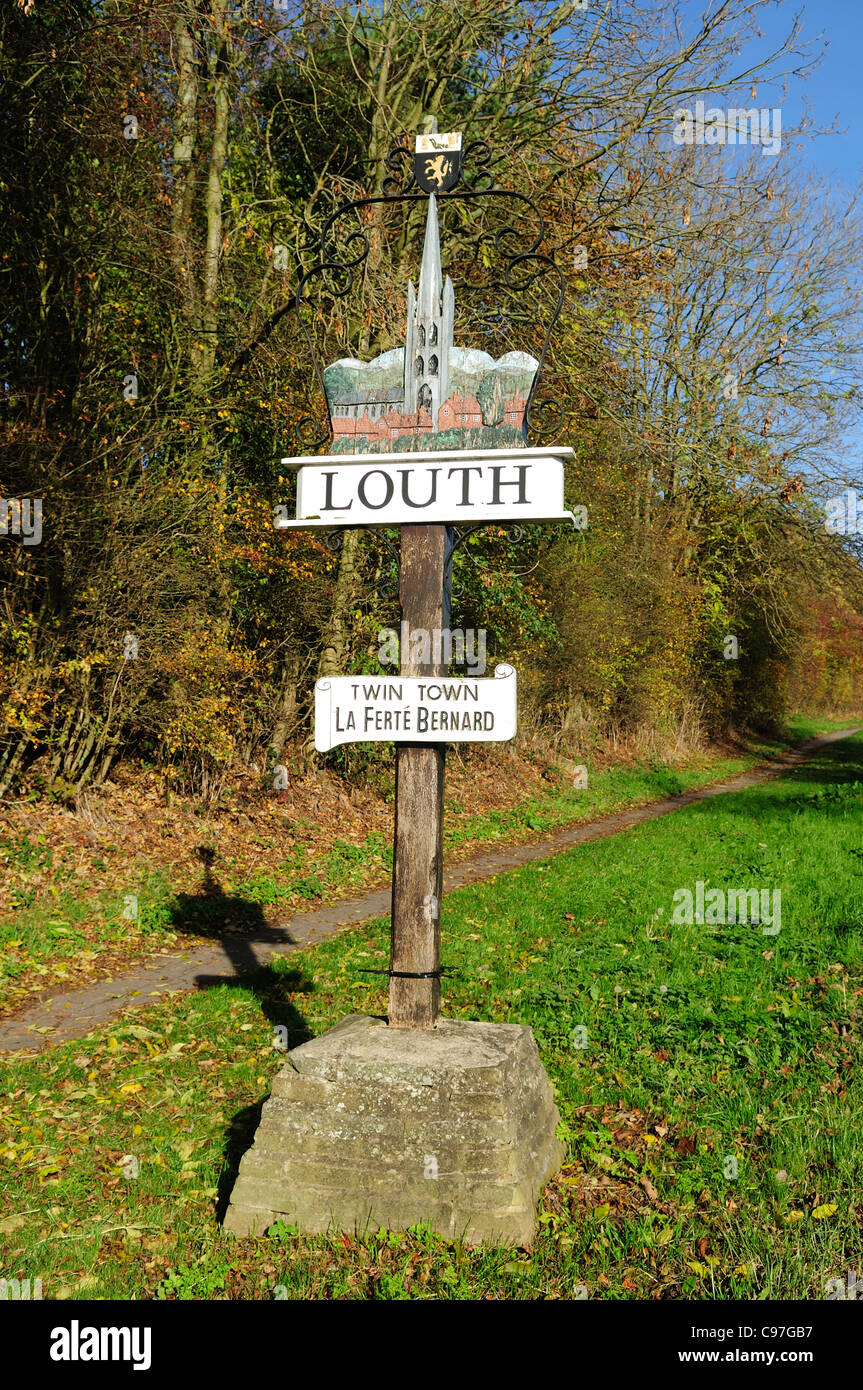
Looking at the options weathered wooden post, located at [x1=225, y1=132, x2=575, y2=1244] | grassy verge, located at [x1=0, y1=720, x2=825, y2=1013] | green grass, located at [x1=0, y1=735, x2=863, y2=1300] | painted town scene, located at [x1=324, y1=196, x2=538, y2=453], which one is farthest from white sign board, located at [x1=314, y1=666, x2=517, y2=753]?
grassy verge, located at [x1=0, y1=720, x2=825, y2=1013]

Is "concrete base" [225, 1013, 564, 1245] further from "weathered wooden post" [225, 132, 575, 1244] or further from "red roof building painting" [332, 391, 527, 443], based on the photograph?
"red roof building painting" [332, 391, 527, 443]

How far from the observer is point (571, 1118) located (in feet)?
16.2

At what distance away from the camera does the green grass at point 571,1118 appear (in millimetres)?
3627

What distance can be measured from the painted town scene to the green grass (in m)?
3.35

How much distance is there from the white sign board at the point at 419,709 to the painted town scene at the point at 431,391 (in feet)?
3.50

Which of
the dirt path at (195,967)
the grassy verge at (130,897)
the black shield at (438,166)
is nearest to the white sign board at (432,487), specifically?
the black shield at (438,166)

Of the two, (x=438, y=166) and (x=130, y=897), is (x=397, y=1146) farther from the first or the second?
(x=130, y=897)

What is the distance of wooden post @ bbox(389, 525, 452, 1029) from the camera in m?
4.19

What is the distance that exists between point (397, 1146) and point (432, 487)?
110 inches

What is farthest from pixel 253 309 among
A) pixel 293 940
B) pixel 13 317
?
pixel 293 940

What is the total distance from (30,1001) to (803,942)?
19.5ft

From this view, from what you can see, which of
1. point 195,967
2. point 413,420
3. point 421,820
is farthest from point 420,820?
point 195,967

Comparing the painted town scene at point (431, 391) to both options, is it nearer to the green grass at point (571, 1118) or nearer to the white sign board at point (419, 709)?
the white sign board at point (419, 709)

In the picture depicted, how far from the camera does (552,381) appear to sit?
1247cm
